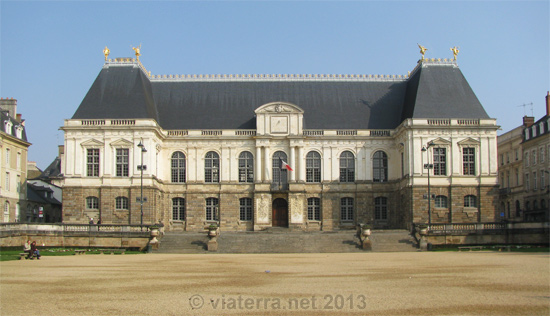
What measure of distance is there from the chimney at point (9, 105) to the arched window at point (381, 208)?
114ft

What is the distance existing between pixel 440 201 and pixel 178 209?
21.9 meters

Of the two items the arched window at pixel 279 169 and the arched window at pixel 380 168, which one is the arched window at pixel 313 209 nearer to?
the arched window at pixel 279 169

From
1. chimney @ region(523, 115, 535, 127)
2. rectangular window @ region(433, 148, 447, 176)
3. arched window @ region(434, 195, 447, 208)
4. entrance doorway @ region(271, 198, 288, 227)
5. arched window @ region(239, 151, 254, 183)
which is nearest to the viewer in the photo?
arched window @ region(434, 195, 447, 208)

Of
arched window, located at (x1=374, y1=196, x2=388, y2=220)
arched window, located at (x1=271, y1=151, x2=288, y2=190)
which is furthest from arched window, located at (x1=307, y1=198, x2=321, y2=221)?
arched window, located at (x1=374, y1=196, x2=388, y2=220)

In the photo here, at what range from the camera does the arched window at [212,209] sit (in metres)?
53.0

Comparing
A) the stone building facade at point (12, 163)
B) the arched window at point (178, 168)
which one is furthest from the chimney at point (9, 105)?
the arched window at point (178, 168)

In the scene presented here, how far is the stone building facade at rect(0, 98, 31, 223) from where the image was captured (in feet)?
171

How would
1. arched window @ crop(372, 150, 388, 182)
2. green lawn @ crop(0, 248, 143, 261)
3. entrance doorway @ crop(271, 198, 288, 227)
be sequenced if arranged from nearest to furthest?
green lawn @ crop(0, 248, 143, 261), entrance doorway @ crop(271, 198, 288, 227), arched window @ crop(372, 150, 388, 182)

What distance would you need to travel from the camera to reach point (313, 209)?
175 feet

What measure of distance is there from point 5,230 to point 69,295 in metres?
25.1

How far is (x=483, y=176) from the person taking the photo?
162ft

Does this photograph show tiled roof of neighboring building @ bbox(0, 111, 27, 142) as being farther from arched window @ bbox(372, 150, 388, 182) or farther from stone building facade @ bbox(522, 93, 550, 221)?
stone building facade @ bbox(522, 93, 550, 221)

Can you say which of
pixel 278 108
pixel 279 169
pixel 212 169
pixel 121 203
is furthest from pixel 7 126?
pixel 279 169

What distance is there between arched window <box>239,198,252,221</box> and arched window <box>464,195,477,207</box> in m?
17.7
